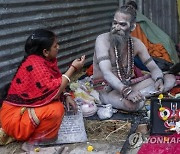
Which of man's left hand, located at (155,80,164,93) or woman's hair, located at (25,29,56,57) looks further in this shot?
man's left hand, located at (155,80,164,93)

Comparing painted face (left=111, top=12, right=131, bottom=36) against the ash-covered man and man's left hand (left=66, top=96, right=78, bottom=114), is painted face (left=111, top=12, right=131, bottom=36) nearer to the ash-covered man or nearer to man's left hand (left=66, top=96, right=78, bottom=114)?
the ash-covered man

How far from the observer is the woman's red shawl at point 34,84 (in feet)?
13.9

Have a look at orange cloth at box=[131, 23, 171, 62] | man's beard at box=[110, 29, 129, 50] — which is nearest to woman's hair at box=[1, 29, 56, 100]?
man's beard at box=[110, 29, 129, 50]

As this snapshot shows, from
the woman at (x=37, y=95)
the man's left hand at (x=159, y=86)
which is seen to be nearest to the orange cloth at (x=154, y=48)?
the man's left hand at (x=159, y=86)

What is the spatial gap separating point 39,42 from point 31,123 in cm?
80

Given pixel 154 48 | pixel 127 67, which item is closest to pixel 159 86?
pixel 127 67

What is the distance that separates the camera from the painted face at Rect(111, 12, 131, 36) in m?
5.31

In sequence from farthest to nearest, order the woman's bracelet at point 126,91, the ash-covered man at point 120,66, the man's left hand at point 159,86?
1. the man's left hand at point 159,86
2. the ash-covered man at point 120,66
3. the woman's bracelet at point 126,91

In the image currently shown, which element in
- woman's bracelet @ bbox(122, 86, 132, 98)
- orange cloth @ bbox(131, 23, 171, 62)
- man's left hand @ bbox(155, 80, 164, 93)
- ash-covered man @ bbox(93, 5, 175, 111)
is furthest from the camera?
orange cloth @ bbox(131, 23, 171, 62)

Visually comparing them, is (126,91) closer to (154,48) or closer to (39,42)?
(39,42)

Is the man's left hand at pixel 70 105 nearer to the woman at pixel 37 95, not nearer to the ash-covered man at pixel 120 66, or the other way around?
the woman at pixel 37 95

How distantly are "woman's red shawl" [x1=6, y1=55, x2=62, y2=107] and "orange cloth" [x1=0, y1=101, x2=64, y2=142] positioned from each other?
2.9 inches

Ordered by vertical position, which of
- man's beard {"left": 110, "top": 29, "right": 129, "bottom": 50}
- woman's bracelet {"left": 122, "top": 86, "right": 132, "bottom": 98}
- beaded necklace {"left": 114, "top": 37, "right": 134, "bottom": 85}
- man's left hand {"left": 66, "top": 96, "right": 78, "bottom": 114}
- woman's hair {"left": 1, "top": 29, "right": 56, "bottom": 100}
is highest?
woman's hair {"left": 1, "top": 29, "right": 56, "bottom": 100}

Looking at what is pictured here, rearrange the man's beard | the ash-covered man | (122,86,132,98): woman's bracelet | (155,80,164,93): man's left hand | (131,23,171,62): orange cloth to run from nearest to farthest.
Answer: (122,86,132,98): woman's bracelet, the ash-covered man, the man's beard, (155,80,164,93): man's left hand, (131,23,171,62): orange cloth
